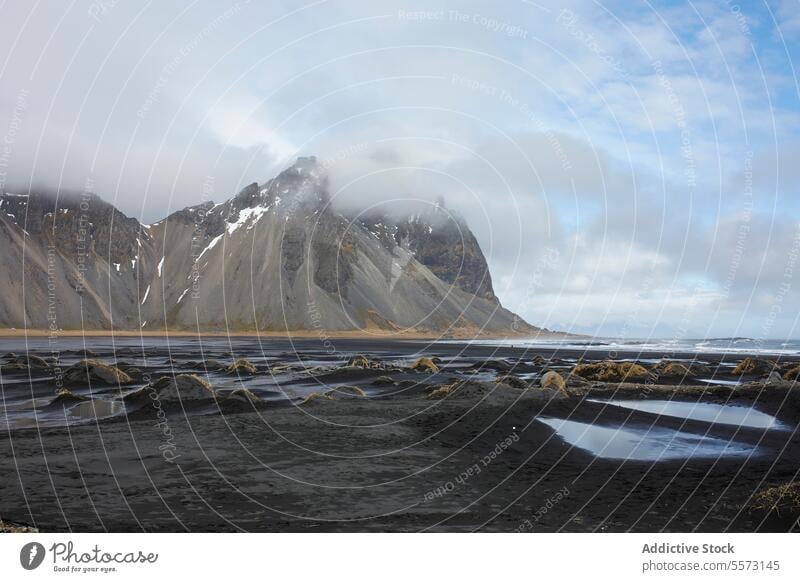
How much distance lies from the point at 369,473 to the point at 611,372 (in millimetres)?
31249

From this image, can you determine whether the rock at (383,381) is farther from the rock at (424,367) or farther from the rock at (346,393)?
the rock at (424,367)

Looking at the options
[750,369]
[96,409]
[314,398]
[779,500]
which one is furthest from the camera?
[750,369]

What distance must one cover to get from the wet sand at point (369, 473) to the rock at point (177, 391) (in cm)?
119

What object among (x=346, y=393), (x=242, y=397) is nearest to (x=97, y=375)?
(x=242, y=397)

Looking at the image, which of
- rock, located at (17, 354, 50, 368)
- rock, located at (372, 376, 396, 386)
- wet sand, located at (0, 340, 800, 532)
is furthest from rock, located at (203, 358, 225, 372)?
wet sand, located at (0, 340, 800, 532)

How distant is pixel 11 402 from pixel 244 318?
6095 inches

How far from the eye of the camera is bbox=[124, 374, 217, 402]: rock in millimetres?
27797

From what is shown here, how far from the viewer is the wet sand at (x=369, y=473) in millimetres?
11508

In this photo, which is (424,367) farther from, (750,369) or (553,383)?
(750,369)

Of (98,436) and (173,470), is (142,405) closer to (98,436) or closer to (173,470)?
(98,436)

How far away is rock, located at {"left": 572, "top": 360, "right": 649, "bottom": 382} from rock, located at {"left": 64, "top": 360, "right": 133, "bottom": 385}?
32.2m

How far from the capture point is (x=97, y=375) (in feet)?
120

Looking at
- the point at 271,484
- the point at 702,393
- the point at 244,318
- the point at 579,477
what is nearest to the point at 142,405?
the point at 271,484

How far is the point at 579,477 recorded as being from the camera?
49.8ft
